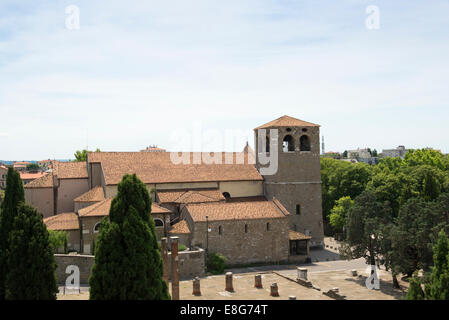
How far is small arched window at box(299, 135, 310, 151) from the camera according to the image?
146 feet

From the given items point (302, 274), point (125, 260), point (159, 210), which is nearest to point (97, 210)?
point (159, 210)

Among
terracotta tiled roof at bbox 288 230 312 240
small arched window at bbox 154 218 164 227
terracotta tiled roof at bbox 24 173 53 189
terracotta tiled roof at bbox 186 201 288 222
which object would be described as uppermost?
terracotta tiled roof at bbox 24 173 53 189

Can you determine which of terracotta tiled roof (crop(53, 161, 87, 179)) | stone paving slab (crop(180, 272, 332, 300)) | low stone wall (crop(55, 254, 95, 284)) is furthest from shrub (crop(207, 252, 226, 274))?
terracotta tiled roof (crop(53, 161, 87, 179))

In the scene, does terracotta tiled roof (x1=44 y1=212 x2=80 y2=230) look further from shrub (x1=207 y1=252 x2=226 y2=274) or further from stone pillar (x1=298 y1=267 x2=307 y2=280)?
stone pillar (x1=298 y1=267 x2=307 y2=280)

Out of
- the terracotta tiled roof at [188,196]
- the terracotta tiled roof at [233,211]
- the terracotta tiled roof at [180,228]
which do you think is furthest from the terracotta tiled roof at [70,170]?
the terracotta tiled roof at [233,211]

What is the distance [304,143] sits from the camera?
44.9m

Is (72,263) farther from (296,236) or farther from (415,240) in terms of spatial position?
(415,240)

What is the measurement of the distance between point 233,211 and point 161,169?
31.0 feet

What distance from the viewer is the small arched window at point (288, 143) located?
44156 mm

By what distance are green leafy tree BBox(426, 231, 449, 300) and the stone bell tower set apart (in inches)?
987

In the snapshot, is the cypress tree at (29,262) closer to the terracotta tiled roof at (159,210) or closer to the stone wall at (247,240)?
the terracotta tiled roof at (159,210)

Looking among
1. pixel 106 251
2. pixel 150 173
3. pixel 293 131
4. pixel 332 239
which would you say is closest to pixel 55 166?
pixel 150 173
